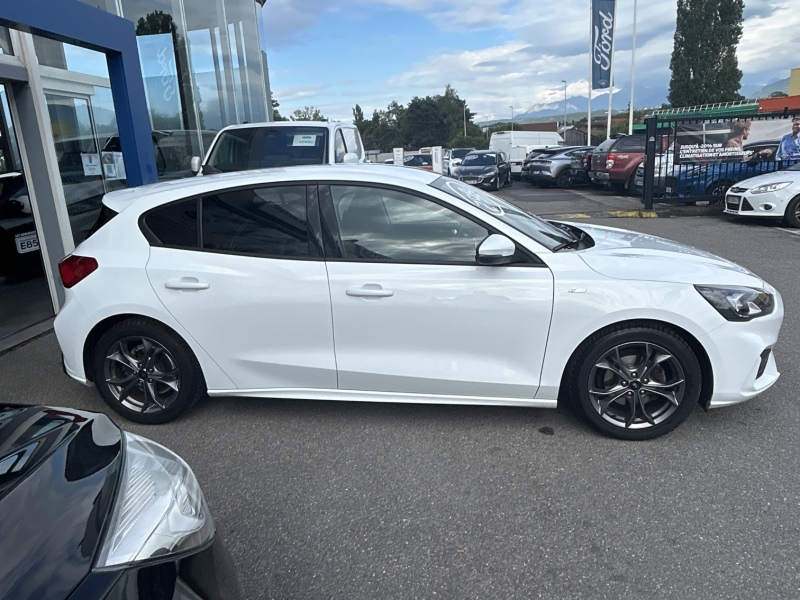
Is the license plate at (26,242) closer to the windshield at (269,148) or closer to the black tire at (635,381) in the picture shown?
the windshield at (269,148)

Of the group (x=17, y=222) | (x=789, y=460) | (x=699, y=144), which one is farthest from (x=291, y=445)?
(x=699, y=144)

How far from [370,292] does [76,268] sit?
74.7 inches

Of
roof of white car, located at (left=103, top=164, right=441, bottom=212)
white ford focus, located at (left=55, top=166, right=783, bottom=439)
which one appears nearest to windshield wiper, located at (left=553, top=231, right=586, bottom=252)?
white ford focus, located at (left=55, top=166, right=783, bottom=439)

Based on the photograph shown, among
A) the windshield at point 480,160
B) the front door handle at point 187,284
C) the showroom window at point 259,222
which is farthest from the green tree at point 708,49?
the front door handle at point 187,284

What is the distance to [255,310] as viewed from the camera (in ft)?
11.6

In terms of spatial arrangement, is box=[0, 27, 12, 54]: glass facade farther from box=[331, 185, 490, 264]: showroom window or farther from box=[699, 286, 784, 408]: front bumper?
box=[699, 286, 784, 408]: front bumper

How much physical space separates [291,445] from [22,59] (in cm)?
498

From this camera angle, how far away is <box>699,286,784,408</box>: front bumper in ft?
10.9

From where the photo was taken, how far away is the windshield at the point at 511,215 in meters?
3.57

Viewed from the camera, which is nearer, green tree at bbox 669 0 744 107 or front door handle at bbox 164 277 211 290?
front door handle at bbox 164 277 211 290

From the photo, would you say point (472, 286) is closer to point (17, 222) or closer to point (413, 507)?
point (413, 507)

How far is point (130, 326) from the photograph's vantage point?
3.70 m

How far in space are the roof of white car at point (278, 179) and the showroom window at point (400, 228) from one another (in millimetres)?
90

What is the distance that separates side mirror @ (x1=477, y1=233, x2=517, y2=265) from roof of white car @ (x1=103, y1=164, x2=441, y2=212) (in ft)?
1.97
